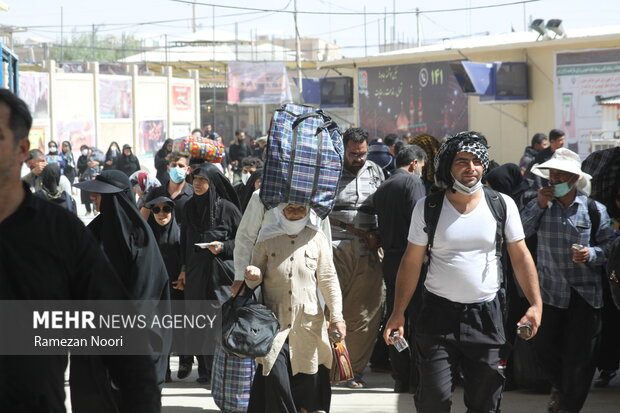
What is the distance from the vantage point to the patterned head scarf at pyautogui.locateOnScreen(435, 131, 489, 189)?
4980 millimetres

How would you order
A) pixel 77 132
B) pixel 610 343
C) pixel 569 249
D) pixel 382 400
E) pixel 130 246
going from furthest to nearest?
1. pixel 77 132
2. pixel 610 343
3. pixel 382 400
4. pixel 569 249
5. pixel 130 246

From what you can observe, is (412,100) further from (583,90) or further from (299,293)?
(299,293)

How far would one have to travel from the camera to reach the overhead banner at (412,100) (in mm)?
23328

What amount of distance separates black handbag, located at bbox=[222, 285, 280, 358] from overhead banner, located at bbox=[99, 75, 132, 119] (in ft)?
120

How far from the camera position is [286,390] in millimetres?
5457

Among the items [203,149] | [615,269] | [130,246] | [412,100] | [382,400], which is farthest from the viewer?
[412,100]

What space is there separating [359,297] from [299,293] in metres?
2.04

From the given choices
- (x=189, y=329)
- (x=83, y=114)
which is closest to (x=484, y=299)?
(x=189, y=329)

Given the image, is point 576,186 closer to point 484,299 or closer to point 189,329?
point 484,299

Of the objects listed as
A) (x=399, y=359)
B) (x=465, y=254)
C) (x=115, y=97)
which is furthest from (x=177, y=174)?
(x=115, y=97)

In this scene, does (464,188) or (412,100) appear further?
(412,100)

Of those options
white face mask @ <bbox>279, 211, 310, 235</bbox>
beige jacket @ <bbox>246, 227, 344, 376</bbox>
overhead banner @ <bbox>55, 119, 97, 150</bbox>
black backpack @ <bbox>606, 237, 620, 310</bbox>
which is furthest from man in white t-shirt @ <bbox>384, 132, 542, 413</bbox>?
overhead banner @ <bbox>55, 119, 97, 150</bbox>

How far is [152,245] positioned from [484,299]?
1.73 meters

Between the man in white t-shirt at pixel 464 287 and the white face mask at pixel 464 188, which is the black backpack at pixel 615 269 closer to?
the man in white t-shirt at pixel 464 287
